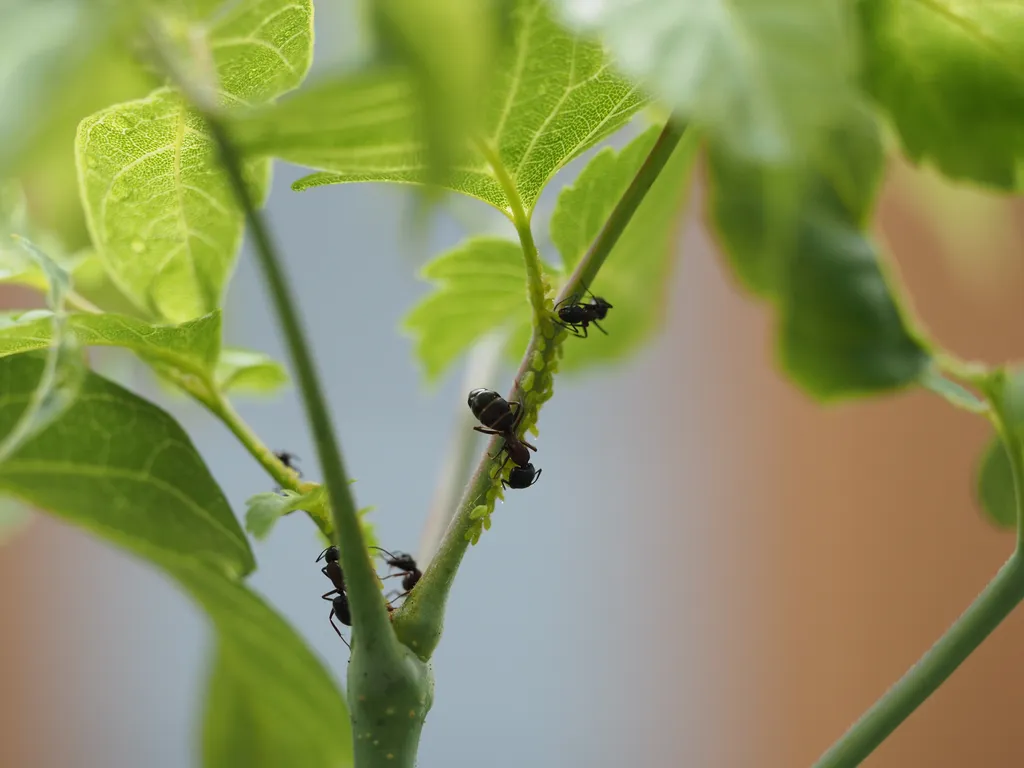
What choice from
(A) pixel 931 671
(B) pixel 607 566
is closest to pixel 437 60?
(A) pixel 931 671

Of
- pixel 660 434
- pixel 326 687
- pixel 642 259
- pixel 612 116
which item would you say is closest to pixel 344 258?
pixel 660 434

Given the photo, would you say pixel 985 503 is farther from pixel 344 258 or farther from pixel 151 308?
pixel 344 258

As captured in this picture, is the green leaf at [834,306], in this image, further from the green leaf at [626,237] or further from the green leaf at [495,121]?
the green leaf at [495,121]

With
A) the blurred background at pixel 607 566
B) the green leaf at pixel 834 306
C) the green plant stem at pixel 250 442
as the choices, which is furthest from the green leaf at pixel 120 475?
the blurred background at pixel 607 566

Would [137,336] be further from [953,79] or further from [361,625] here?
[953,79]

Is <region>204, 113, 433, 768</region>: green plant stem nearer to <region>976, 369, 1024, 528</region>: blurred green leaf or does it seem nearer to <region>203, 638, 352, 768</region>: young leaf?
<region>203, 638, 352, 768</region>: young leaf
